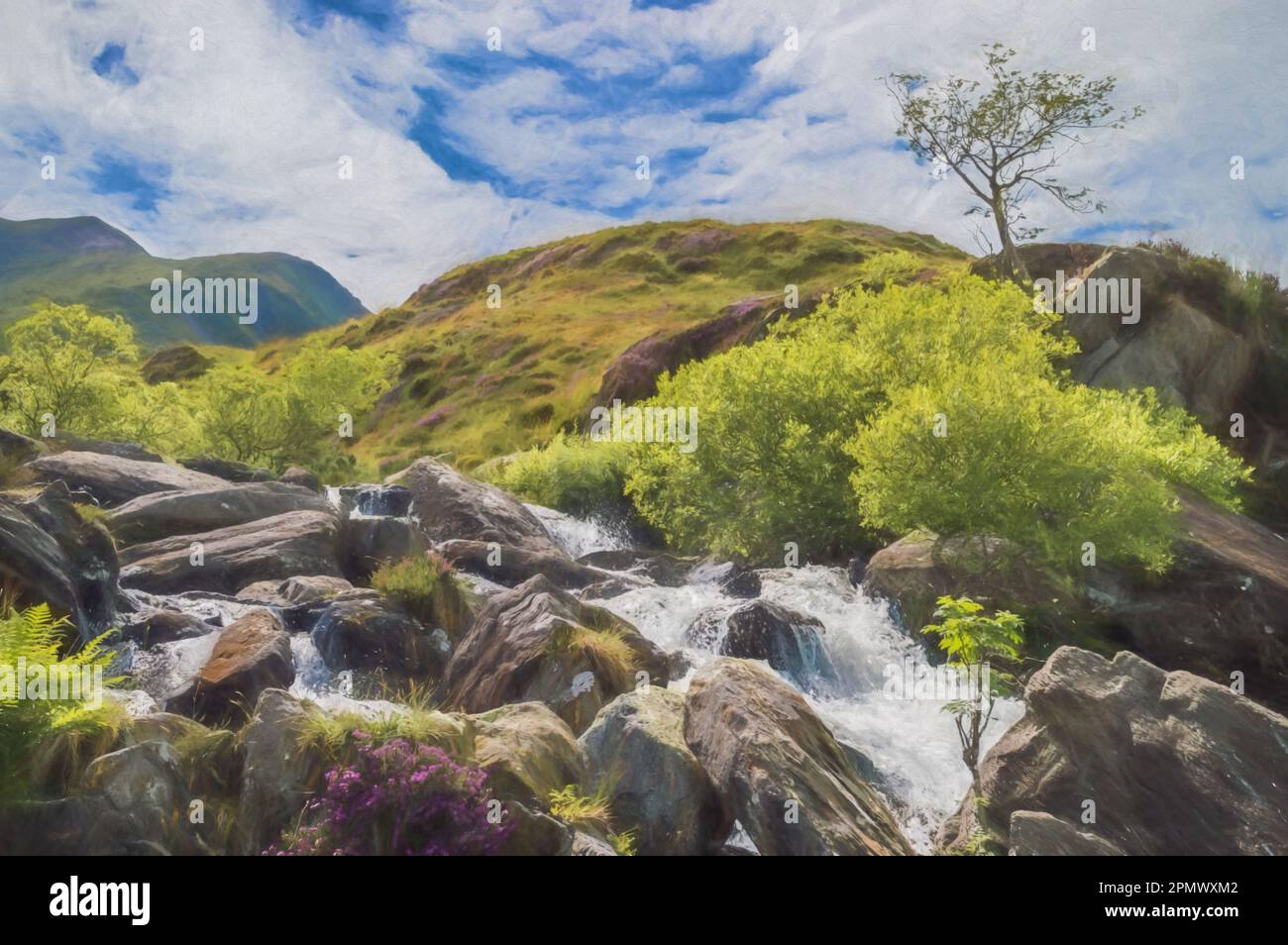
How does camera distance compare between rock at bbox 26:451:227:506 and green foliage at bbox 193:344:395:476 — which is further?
green foliage at bbox 193:344:395:476

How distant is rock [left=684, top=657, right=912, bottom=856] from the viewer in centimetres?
1004

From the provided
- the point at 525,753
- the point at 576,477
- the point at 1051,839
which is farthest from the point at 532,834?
the point at 576,477

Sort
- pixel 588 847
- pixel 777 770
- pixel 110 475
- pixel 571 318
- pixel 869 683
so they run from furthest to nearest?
1. pixel 571 318
2. pixel 110 475
3. pixel 869 683
4. pixel 777 770
5. pixel 588 847

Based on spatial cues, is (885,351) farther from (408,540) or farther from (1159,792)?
(1159,792)

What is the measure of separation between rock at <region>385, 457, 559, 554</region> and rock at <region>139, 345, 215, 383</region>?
69.3 metres

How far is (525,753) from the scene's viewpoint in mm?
9812

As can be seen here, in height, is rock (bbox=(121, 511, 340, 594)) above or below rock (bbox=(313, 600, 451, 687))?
above

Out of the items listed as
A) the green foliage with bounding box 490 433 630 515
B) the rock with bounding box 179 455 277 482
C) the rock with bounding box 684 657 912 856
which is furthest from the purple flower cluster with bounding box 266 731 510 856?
the rock with bounding box 179 455 277 482

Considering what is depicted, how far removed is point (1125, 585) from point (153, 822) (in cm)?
2202

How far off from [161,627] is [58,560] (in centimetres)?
248

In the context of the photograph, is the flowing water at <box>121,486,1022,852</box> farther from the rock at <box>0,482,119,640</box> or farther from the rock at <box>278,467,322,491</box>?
the rock at <box>278,467,322,491</box>

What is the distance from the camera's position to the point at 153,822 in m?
8.27

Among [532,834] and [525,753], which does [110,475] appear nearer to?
[525,753]

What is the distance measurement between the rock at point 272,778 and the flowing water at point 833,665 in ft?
5.34
